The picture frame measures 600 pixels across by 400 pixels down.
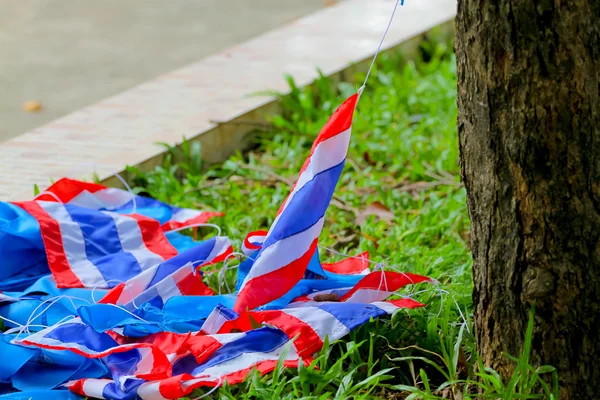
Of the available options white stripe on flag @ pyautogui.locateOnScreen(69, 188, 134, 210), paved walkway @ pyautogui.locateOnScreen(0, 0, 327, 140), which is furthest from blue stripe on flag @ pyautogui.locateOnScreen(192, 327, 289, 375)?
paved walkway @ pyautogui.locateOnScreen(0, 0, 327, 140)

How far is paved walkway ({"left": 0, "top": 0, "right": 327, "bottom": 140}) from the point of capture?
20.0ft

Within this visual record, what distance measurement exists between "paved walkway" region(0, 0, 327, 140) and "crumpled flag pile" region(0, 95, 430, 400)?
2213 millimetres

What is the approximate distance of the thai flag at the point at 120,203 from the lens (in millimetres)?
3896

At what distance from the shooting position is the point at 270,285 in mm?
3027

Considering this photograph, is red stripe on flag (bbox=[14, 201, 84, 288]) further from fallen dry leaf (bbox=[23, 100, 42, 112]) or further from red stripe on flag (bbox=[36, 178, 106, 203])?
fallen dry leaf (bbox=[23, 100, 42, 112])

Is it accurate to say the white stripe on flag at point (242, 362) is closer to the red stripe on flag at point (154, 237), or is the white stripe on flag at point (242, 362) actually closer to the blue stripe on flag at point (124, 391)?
the blue stripe on flag at point (124, 391)

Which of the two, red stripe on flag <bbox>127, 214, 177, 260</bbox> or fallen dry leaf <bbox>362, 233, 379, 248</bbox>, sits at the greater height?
red stripe on flag <bbox>127, 214, 177, 260</bbox>

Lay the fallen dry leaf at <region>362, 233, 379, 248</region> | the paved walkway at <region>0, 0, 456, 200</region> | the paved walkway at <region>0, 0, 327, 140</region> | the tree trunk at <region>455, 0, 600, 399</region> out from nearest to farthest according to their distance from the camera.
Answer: the tree trunk at <region>455, 0, 600, 399</region>, the fallen dry leaf at <region>362, 233, 379, 248</region>, the paved walkway at <region>0, 0, 456, 200</region>, the paved walkway at <region>0, 0, 327, 140</region>

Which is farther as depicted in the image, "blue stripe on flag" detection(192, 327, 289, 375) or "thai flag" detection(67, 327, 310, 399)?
"blue stripe on flag" detection(192, 327, 289, 375)

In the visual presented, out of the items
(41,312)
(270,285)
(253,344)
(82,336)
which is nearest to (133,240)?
(41,312)

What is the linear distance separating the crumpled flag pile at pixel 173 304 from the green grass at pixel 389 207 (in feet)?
0.33

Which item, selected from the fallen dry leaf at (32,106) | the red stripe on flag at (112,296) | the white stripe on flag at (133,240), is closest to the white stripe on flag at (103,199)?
the white stripe on flag at (133,240)

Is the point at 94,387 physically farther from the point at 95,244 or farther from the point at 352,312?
the point at 95,244

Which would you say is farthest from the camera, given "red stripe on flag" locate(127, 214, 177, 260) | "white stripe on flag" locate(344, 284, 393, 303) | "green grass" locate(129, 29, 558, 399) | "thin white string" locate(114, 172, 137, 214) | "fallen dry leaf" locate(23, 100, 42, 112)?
"fallen dry leaf" locate(23, 100, 42, 112)
